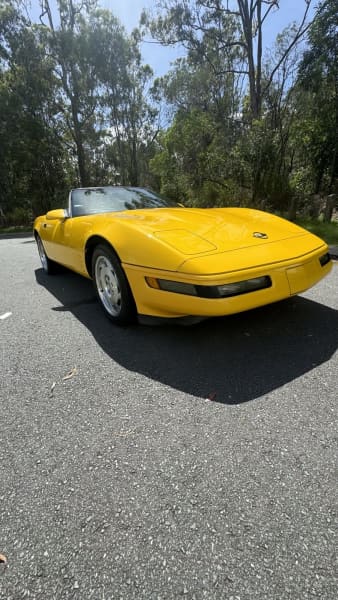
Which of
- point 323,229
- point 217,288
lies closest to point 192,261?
point 217,288

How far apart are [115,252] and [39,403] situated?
45.5 inches

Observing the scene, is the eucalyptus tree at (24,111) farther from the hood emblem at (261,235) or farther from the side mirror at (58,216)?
the hood emblem at (261,235)

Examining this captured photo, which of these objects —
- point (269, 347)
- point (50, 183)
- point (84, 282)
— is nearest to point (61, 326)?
point (84, 282)

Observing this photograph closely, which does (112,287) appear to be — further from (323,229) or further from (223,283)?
(323,229)

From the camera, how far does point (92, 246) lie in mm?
2584

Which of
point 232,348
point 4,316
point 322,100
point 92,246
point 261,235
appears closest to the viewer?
point 232,348

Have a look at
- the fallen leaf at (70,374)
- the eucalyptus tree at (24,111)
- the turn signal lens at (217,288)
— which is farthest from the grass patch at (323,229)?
the eucalyptus tree at (24,111)

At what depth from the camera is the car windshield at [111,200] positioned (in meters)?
3.02

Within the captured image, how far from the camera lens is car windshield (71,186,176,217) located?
3.02m

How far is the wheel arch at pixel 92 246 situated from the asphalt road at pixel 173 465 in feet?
2.38

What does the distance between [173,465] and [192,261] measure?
108 centimetres

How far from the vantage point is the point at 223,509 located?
1033 mm

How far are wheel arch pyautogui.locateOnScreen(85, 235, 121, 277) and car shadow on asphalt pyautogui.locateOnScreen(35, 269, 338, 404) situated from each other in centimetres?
48

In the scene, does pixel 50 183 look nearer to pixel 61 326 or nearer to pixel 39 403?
pixel 61 326
